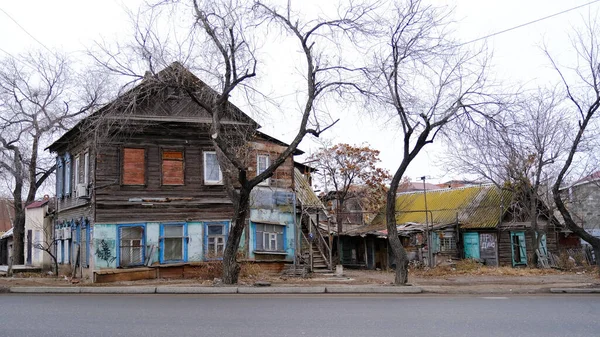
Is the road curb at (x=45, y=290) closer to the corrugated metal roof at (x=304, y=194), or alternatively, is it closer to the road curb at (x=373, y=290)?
the road curb at (x=373, y=290)

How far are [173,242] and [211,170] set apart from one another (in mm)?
3423

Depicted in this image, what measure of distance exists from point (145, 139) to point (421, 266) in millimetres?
14670

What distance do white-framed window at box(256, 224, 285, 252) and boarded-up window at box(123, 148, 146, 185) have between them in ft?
18.3

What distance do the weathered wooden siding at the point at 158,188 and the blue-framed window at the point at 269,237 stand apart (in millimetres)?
1805

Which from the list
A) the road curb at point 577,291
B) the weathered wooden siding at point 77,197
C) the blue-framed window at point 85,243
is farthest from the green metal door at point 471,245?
the weathered wooden siding at point 77,197

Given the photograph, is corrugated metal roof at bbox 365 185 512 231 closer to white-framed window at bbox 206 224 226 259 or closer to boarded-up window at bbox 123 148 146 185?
white-framed window at bbox 206 224 226 259

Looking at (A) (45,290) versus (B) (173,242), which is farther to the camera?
(B) (173,242)

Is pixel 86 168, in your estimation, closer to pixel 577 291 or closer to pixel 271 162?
pixel 271 162

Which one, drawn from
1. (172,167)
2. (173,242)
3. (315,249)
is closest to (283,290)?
(173,242)

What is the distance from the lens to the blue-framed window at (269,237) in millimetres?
24689

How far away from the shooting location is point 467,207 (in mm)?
36125

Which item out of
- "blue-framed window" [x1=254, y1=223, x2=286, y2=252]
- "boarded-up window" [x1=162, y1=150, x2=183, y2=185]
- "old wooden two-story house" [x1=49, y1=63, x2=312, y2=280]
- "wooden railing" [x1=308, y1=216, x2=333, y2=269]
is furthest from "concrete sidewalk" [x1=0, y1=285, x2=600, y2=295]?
"wooden railing" [x1=308, y1=216, x2=333, y2=269]

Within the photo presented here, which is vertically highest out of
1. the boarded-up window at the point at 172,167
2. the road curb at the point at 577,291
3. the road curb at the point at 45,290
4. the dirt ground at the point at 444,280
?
the boarded-up window at the point at 172,167

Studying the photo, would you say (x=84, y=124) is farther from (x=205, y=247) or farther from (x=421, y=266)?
(x=421, y=266)
